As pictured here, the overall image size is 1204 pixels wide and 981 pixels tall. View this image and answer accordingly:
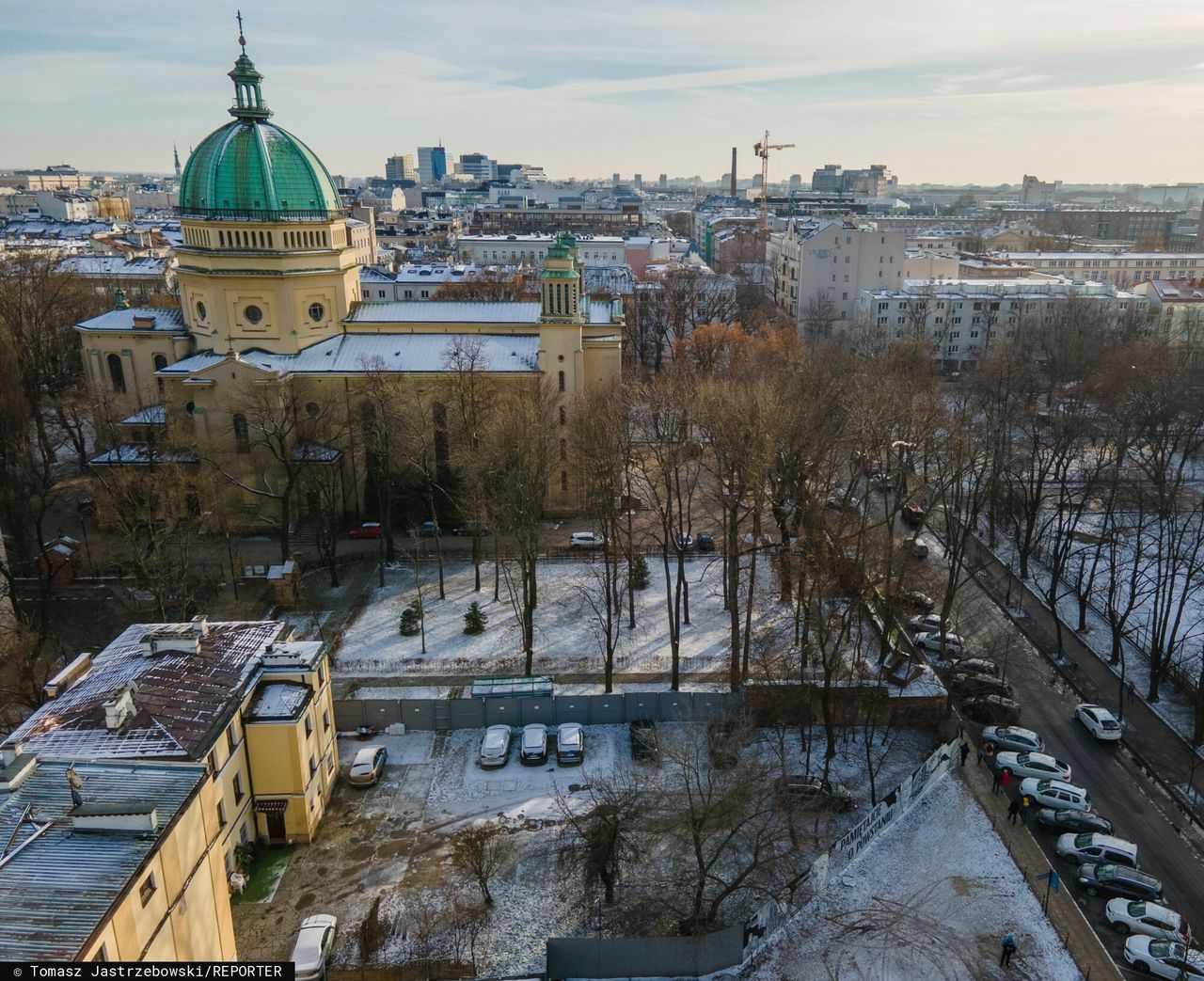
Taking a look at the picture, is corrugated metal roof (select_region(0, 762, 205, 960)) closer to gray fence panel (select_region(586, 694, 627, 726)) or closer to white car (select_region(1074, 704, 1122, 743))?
gray fence panel (select_region(586, 694, 627, 726))

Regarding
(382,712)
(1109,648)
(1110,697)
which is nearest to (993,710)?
(1110,697)

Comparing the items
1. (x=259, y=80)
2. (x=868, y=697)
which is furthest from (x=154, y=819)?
(x=259, y=80)

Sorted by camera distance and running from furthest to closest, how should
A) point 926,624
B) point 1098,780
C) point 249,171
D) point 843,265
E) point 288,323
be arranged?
point 843,265 → point 288,323 → point 249,171 → point 926,624 → point 1098,780

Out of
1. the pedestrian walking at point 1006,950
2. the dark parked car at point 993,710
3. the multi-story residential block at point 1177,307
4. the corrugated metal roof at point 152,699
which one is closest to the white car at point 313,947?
the corrugated metal roof at point 152,699

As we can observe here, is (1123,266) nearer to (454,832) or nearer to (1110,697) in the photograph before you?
(1110,697)

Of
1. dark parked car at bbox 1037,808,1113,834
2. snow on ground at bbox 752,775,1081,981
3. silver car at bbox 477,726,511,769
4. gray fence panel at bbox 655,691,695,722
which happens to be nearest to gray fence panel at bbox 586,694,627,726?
gray fence panel at bbox 655,691,695,722
